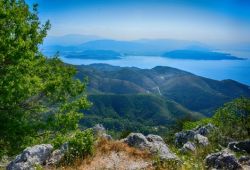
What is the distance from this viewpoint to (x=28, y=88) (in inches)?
893

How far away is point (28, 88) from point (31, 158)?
346 inches

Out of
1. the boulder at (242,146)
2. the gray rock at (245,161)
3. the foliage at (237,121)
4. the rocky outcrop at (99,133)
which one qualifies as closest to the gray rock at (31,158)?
the rocky outcrop at (99,133)

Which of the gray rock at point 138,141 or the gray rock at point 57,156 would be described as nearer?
the gray rock at point 57,156

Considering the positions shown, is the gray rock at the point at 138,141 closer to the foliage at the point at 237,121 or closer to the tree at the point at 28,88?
the tree at the point at 28,88

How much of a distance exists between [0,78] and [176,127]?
89.9m

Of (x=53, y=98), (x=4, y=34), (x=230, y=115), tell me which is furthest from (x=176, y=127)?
(x=4, y=34)

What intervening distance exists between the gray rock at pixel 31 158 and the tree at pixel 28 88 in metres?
7.25

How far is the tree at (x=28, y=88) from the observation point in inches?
928

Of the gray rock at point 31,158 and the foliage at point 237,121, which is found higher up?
the gray rock at point 31,158

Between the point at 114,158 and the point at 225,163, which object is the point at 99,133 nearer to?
the point at 114,158

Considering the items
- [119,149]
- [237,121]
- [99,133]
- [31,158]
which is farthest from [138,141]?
[237,121]

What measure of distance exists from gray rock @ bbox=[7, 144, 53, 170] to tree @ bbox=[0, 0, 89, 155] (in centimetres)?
725

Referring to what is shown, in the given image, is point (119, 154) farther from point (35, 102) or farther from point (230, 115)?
point (230, 115)

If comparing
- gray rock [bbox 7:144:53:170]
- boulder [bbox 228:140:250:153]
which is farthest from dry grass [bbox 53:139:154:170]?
boulder [bbox 228:140:250:153]
